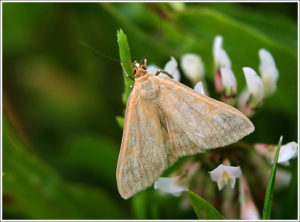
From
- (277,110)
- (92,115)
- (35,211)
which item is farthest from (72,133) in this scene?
(277,110)

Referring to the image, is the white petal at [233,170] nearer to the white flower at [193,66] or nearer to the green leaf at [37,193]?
the white flower at [193,66]

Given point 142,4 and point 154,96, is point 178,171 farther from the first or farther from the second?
point 142,4

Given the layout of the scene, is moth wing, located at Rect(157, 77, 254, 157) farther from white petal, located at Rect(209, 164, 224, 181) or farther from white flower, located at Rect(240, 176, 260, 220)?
white flower, located at Rect(240, 176, 260, 220)

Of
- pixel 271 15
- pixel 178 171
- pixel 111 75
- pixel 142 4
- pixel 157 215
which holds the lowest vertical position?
pixel 157 215

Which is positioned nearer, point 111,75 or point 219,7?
point 219,7

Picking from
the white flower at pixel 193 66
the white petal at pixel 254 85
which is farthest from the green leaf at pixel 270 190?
the white flower at pixel 193 66
